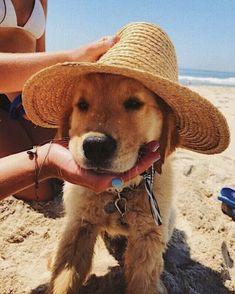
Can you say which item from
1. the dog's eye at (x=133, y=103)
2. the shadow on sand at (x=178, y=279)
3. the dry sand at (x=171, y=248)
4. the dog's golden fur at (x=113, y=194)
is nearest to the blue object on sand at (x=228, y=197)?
the dry sand at (x=171, y=248)

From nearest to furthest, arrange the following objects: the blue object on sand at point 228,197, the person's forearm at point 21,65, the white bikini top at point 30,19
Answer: the person's forearm at point 21,65 → the white bikini top at point 30,19 → the blue object on sand at point 228,197

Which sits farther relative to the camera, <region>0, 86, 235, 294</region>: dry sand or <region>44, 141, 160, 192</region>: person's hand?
<region>0, 86, 235, 294</region>: dry sand

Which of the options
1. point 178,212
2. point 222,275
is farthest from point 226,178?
point 222,275

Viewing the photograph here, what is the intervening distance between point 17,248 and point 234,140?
3719mm

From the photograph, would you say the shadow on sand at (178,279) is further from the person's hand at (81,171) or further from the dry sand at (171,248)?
the person's hand at (81,171)

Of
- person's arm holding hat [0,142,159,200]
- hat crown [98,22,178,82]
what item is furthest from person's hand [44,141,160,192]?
hat crown [98,22,178,82]

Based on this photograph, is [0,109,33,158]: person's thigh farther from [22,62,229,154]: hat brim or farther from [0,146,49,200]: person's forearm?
[0,146,49,200]: person's forearm

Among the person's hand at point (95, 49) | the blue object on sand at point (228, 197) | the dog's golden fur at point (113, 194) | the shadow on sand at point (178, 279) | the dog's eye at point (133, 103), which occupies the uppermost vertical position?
the person's hand at point (95, 49)

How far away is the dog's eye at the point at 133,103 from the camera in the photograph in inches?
75.7

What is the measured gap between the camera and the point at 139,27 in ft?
6.59

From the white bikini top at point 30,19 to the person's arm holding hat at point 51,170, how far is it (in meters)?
1.52

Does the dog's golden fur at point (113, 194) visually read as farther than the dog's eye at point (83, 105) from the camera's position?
No

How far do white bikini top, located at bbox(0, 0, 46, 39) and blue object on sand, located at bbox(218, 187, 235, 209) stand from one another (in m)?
2.04

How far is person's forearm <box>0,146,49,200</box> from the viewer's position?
6.13 feet
